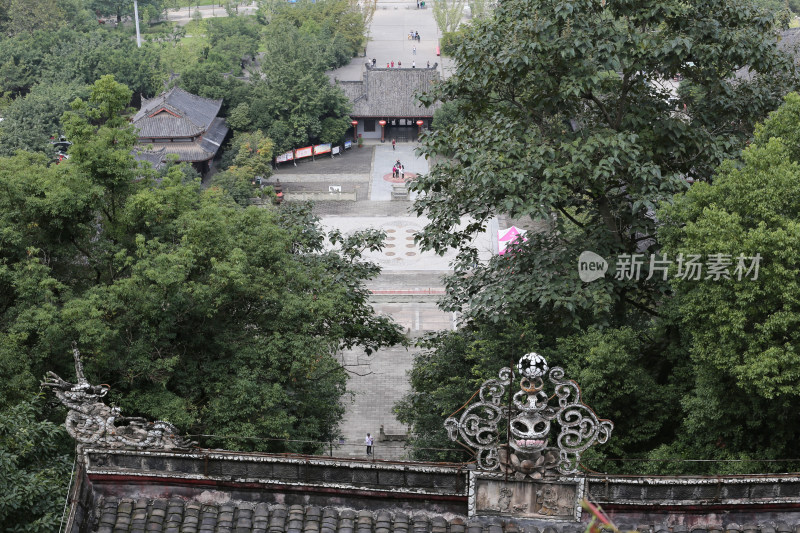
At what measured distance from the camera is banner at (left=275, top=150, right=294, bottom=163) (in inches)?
2480

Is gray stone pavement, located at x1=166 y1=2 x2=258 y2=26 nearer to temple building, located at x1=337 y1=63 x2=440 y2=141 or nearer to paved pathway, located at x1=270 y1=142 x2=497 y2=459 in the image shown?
temple building, located at x1=337 y1=63 x2=440 y2=141

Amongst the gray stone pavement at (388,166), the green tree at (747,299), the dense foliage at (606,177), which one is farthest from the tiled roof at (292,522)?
the gray stone pavement at (388,166)

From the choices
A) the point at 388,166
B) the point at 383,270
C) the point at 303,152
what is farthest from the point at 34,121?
the point at 383,270

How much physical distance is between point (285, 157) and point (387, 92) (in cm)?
1057

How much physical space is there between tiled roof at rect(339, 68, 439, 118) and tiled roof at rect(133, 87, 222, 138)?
461 inches

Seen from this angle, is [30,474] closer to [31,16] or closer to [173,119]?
[173,119]

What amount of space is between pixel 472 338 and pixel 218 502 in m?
13.2

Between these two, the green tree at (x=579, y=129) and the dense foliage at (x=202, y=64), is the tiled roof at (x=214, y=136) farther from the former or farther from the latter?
the green tree at (x=579, y=129)

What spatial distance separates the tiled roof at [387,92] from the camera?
226 feet

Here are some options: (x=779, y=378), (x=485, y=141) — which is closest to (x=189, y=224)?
(x=485, y=141)

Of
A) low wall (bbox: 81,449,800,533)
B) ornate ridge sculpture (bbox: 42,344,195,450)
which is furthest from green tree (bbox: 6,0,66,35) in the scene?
low wall (bbox: 81,449,800,533)

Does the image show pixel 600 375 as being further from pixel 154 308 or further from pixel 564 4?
pixel 154 308

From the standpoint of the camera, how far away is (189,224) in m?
24.3

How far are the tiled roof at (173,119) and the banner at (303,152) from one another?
584cm
